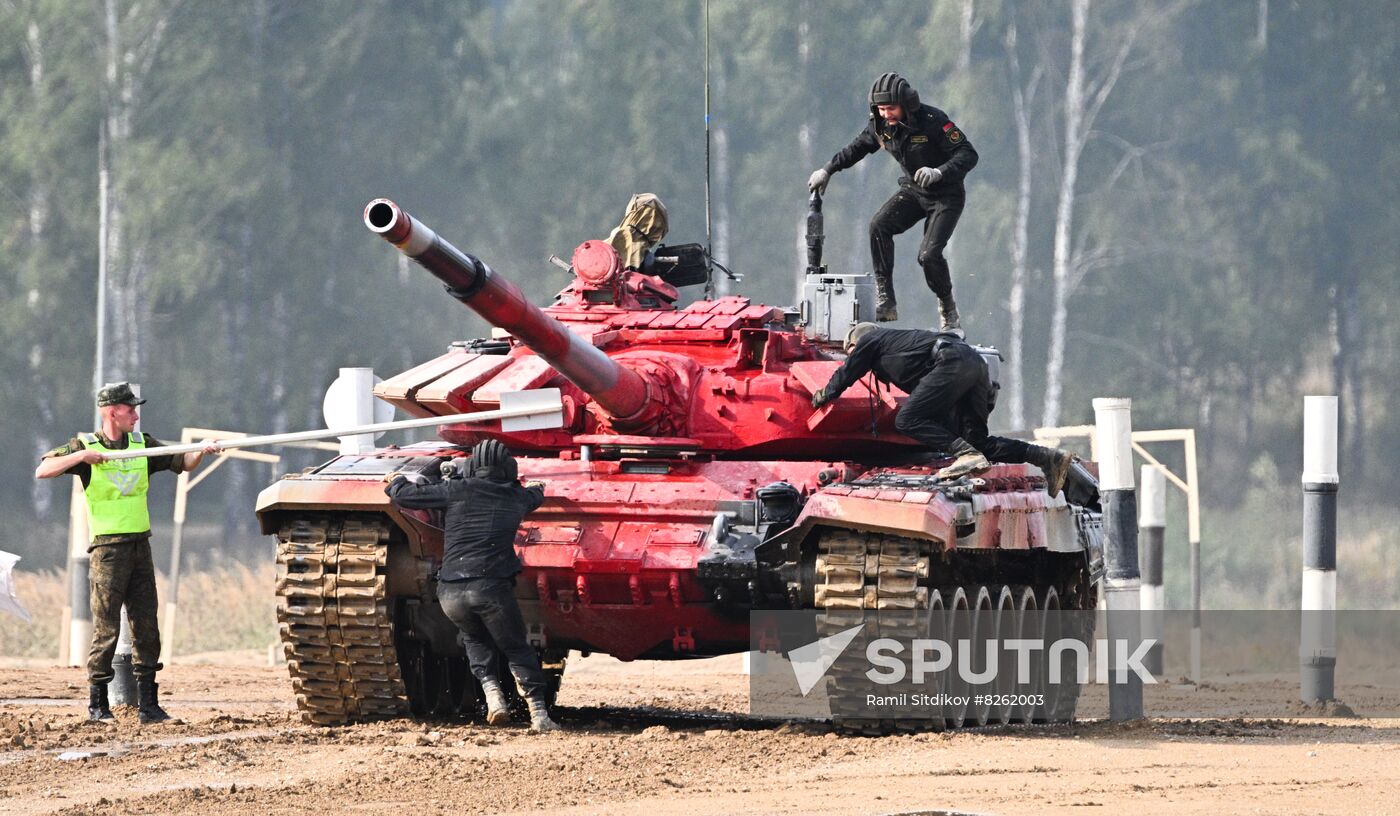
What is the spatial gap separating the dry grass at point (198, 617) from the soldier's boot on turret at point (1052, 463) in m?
12.4

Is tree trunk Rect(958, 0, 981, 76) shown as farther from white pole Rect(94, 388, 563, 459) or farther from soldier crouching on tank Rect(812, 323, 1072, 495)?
white pole Rect(94, 388, 563, 459)

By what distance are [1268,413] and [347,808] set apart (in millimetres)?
35139

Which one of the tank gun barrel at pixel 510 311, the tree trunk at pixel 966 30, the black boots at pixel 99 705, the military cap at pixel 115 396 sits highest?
the tree trunk at pixel 966 30

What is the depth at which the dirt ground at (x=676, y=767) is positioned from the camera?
1041 cm

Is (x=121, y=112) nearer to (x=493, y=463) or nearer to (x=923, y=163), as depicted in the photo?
(x=923, y=163)

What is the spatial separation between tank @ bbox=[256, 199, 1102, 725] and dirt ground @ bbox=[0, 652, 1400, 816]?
0.60m

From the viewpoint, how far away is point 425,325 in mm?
43781

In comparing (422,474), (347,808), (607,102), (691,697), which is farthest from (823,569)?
(607,102)

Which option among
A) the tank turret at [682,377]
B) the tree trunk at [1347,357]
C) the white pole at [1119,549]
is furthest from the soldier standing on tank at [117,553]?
the tree trunk at [1347,357]

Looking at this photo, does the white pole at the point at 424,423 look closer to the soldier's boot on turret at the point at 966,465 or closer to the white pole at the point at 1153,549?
the soldier's boot on turret at the point at 966,465

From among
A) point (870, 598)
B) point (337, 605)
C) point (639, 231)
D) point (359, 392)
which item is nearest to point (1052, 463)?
point (870, 598)

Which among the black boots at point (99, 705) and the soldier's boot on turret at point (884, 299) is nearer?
the black boots at point (99, 705)

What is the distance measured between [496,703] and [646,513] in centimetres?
138

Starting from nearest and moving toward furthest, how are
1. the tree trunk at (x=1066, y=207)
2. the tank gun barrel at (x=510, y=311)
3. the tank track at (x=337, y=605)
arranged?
the tank gun barrel at (x=510, y=311), the tank track at (x=337, y=605), the tree trunk at (x=1066, y=207)
